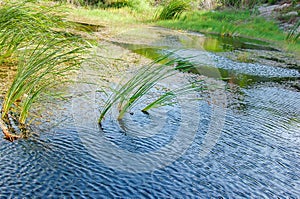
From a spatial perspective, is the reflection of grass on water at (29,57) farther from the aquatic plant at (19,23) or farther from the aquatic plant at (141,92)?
the aquatic plant at (141,92)

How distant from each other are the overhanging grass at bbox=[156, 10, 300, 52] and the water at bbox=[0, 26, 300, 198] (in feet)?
21.2

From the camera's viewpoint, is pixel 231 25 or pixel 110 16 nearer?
pixel 231 25

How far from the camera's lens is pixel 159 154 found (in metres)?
2.56

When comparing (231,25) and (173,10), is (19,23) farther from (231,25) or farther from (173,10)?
Result: (173,10)

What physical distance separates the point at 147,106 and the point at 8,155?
1.30 m

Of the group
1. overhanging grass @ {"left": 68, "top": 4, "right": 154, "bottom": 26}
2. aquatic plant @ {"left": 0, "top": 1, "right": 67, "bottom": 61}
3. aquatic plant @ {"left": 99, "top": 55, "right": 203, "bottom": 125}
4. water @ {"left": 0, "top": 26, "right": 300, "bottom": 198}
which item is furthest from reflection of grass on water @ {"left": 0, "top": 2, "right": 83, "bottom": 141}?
overhanging grass @ {"left": 68, "top": 4, "right": 154, "bottom": 26}

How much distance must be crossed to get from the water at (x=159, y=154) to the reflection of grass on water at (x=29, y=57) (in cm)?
25

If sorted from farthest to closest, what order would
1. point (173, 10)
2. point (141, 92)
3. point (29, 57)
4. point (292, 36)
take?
point (173, 10) → point (292, 36) → point (29, 57) → point (141, 92)

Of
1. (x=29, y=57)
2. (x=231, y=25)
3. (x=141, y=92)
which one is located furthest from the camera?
(x=231, y=25)

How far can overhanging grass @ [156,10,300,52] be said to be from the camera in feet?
33.9

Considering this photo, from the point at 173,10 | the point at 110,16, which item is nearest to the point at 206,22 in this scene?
the point at 173,10

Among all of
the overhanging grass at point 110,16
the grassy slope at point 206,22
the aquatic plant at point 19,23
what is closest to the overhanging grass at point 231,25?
the grassy slope at point 206,22

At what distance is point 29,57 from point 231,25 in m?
9.01

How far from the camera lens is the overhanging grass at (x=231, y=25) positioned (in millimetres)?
10344
